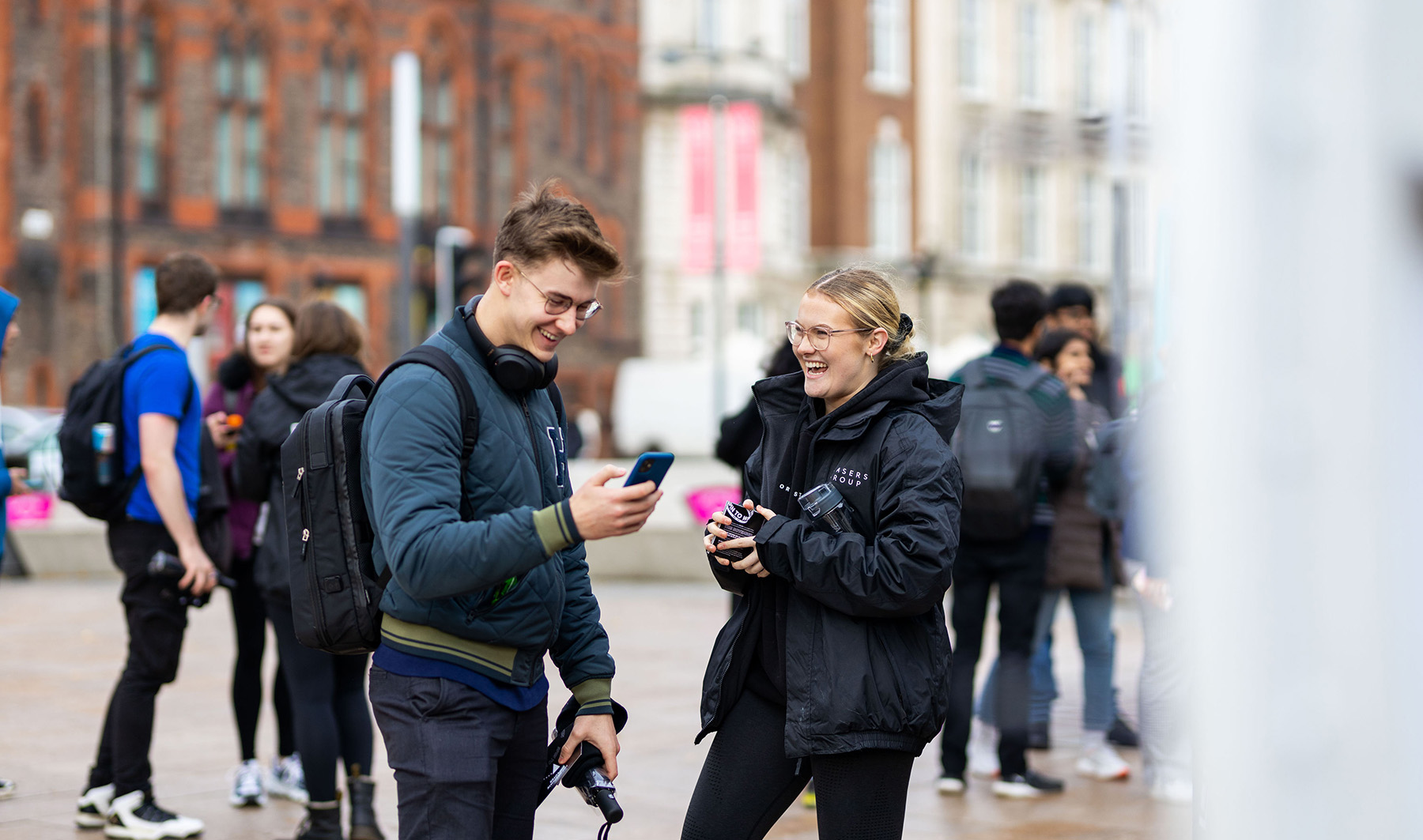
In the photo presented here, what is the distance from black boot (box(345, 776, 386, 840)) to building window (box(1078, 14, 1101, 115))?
4.48 meters

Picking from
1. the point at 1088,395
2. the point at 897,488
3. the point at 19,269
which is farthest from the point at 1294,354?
the point at 19,269

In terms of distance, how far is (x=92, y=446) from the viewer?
5305 mm

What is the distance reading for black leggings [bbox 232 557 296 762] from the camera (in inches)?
232

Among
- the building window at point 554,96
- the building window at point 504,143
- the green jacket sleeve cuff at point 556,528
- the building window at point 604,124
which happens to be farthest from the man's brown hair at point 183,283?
the building window at point 604,124

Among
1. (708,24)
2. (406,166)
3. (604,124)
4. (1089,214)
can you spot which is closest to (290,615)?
(1089,214)

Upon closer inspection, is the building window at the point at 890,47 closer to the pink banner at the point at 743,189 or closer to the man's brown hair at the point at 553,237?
the pink banner at the point at 743,189

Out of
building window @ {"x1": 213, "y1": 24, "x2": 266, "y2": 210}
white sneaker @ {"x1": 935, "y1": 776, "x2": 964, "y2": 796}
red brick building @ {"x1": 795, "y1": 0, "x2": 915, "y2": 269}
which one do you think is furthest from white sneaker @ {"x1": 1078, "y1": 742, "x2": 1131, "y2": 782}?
red brick building @ {"x1": 795, "y1": 0, "x2": 915, "y2": 269}

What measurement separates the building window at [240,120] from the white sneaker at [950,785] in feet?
95.9

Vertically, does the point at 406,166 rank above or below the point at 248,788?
above

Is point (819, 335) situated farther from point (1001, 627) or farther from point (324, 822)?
point (1001, 627)

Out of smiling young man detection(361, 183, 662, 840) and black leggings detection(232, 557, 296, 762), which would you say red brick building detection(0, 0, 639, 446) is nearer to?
black leggings detection(232, 557, 296, 762)

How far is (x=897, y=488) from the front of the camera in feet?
10.4

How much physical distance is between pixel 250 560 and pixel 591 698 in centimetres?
296

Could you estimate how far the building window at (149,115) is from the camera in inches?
1241
